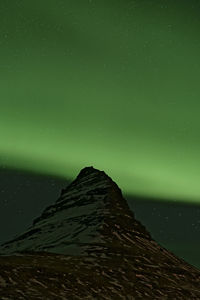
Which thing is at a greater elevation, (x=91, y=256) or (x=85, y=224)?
(x=85, y=224)

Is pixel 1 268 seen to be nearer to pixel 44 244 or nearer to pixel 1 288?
pixel 1 288

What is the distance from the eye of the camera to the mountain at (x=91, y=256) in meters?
47.8

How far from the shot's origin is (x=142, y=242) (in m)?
103

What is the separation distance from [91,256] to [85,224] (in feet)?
91.4

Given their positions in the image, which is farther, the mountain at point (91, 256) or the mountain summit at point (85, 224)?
the mountain summit at point (85, 224)

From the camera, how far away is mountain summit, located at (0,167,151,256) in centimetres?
9419

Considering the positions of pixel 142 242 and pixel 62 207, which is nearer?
pixel 142 242

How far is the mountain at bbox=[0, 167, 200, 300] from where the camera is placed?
47.8 meters

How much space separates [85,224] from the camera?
10788cm

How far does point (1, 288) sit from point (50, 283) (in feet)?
23.2

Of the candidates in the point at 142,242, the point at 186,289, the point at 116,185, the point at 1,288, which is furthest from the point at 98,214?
the point at 1,288

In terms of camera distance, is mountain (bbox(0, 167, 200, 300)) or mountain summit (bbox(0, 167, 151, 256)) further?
mountain summit (bbox(0, 167, 151, 256))

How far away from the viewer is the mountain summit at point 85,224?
9419 centimetres

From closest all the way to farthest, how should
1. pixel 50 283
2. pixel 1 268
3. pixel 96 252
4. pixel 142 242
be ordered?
1. pixel 1 268
2. pixel 50 283
3. pixel 96 252
4. pixel 142 242
